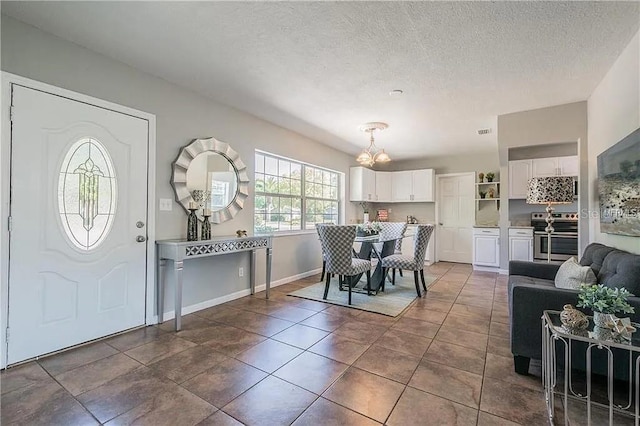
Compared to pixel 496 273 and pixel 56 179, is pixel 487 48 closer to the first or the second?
pixel 56 179

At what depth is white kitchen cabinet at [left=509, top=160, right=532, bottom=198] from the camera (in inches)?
201

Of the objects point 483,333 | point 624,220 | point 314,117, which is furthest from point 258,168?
point 624,220

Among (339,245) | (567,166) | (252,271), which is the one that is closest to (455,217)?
(567,166)

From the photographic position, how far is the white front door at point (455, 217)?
666 centimetres

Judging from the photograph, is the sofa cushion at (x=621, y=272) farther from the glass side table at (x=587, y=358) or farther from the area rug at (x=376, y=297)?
the area rug at (x=376, y=297)

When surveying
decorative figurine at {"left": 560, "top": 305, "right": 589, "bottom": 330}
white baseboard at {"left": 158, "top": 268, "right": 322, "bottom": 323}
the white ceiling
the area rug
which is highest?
the white ceiling

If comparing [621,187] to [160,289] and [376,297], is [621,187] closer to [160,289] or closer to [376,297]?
[376,297]

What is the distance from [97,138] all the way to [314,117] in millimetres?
2534

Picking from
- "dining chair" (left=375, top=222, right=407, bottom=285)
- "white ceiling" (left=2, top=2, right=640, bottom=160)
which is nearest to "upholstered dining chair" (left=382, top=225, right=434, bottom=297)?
"dining chair" (left=375, top=222, right=407, bottom=285)

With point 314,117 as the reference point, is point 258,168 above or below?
below

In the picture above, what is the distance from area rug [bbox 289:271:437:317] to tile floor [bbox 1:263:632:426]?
0.30m

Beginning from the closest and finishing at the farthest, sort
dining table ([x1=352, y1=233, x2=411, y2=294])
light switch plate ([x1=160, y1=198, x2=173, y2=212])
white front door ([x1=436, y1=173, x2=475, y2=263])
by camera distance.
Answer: light switch plate ([x1=160, y1=198, x2=173, y2=212]) → dining table ([x1=352, y1=233, x2=411, y2=294]) → white front door ([x1=436, y1=173, x2=475, y2=263])

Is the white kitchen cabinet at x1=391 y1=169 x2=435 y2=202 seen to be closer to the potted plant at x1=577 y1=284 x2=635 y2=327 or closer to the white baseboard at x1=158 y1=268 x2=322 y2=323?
the white baseboard at x1=158 y1=268 x2=322 y2=323

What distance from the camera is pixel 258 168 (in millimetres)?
4367
